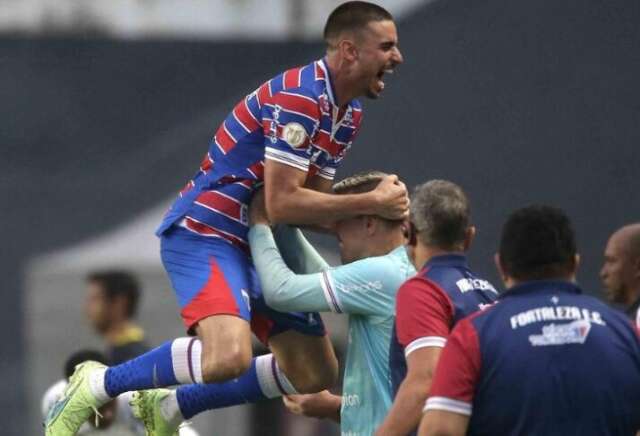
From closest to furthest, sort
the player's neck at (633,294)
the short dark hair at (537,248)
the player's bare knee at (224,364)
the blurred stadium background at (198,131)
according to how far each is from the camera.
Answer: the short dark hair at (537,248), the player's bare knee at (224,364), the player's neck at (633,294), the blurred stadium background at (198,131)

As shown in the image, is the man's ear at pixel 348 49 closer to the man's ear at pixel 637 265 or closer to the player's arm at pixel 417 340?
Result: the player's arm at pixel 417 340

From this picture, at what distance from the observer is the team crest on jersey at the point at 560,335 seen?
4.05m

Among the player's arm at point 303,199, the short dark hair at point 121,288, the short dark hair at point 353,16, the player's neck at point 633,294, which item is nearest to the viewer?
the player's arm at point 303,199

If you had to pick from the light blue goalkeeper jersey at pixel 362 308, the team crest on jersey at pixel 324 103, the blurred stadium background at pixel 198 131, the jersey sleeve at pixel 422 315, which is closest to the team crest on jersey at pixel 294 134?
the team crest on jersey at pixel 324 103

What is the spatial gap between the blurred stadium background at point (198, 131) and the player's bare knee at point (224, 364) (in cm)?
473

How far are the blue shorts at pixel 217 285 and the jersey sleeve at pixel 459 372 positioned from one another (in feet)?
6.08

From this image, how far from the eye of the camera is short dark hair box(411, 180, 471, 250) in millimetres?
4793

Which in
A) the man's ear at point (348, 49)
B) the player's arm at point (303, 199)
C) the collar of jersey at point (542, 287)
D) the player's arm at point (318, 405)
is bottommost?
the player's arm at point (318, 405)

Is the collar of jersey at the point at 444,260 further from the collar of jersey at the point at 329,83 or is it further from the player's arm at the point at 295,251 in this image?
the player's arm at the point at 295,251

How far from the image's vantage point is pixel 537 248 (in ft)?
13.6

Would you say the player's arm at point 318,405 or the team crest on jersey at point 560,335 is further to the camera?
the player's arm at point 318,405

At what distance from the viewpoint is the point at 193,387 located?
6172 mm

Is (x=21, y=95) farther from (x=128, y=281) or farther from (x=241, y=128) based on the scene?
(x=241, y=128)

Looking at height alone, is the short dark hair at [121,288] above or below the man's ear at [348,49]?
below
